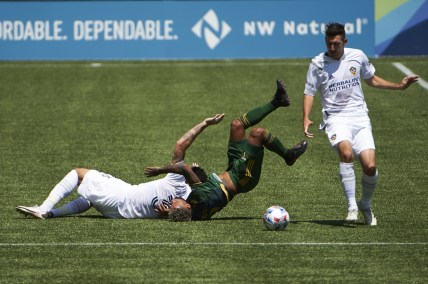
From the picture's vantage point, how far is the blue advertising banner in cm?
3247

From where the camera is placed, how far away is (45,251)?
13.7m

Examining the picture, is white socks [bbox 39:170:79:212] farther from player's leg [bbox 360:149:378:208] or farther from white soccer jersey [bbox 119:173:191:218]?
player's leg [bbox 360:149:378:208]

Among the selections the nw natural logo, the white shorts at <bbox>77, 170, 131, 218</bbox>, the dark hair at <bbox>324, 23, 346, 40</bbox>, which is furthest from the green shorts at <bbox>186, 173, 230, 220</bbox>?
the nw natural logo

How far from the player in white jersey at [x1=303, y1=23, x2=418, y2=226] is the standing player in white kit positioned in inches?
53.7

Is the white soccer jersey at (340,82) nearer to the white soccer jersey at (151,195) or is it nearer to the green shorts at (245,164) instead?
the green shorts at (245,164)

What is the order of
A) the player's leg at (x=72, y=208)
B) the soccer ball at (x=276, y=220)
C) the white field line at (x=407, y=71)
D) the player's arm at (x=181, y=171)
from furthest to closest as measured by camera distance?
→ the white field line at (x=407, y=71) < the player's leg at (x=72, y=208) < the player's arm at (x=181, y=171) < the soccer ball at (x=276, y=220)

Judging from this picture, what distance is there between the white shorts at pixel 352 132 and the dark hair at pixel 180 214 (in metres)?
1.91

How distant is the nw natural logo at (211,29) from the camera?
3256cm

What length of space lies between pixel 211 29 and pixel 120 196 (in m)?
17.4

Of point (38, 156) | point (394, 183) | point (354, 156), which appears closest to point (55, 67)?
point (38, 156)

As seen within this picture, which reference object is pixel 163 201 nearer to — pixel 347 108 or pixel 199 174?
pixel 199 174

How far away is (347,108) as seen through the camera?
1557 centimetres

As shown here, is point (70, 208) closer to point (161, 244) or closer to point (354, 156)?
point (161, 244)

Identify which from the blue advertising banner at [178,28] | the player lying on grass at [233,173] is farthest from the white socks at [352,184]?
the blue advertising banner at [178,28]
